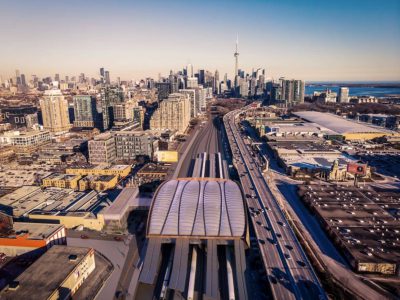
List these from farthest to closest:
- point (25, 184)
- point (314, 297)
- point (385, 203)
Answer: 1. point (25, 184)
2. point (385, 203)
3. point (314, 297)

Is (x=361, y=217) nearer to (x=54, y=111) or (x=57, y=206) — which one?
(x=57, y=206)

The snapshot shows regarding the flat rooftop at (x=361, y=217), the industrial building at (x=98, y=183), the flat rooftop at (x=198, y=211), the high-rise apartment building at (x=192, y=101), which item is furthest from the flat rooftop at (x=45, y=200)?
the high-rise apartment building at (x=192, y=101)

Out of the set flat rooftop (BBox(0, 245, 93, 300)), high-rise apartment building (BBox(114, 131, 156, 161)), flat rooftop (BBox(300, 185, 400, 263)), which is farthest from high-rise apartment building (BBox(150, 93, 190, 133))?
flat rooftop (BBox(0, 245, 93, 300))

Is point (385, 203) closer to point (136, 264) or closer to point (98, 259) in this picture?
point (136, 264)

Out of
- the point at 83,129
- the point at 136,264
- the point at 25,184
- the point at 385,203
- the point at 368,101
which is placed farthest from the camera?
the point at 368,101

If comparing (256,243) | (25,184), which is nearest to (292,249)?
(256,243)

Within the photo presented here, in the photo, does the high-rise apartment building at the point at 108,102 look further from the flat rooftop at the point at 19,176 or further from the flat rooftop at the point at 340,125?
the flat rooftop at the point at 340,125

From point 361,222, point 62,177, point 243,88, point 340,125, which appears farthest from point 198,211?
point 243,88
